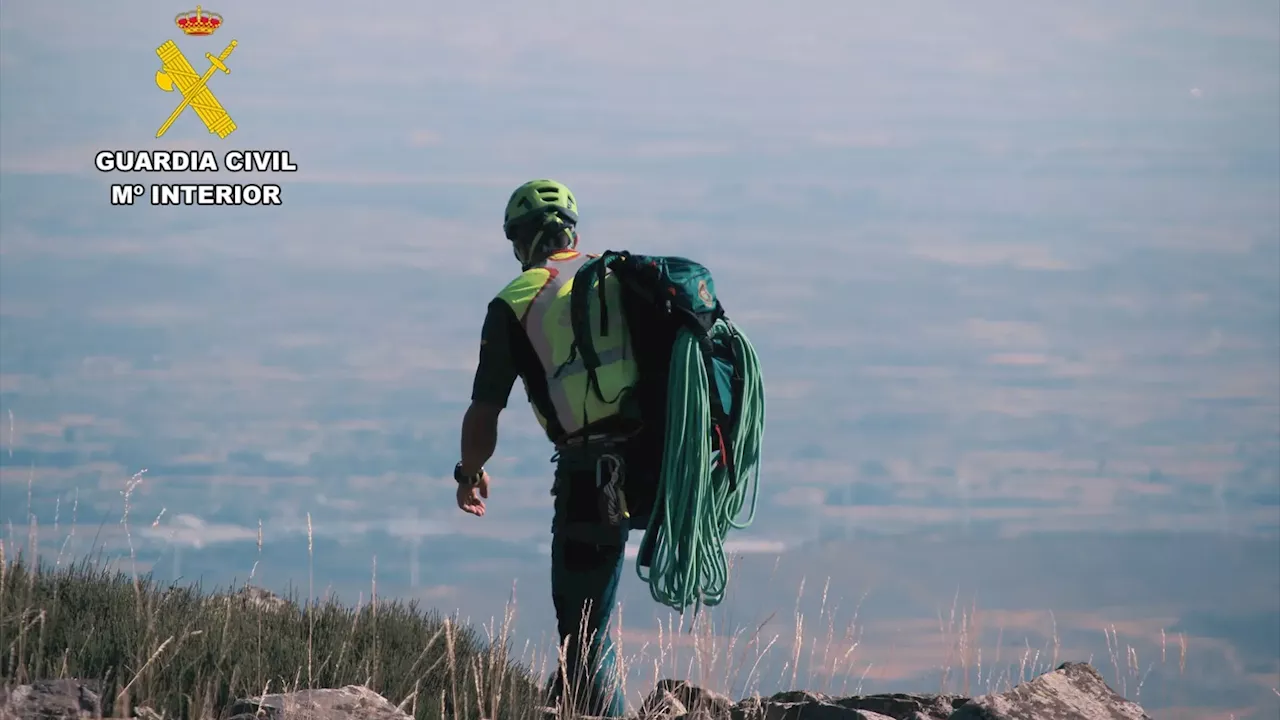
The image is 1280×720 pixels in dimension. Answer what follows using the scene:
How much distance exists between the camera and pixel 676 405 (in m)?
8.27

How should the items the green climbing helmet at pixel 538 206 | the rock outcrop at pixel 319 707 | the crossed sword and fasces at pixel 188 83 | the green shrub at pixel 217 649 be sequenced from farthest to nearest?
the crossed sword and fasces at pixel 188 83 < the green climbing helmet at pixel 538 206 < the green shrub at pixel 217 649 < the rock outcrop at pixel 319 707

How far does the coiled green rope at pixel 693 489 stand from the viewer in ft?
27.1

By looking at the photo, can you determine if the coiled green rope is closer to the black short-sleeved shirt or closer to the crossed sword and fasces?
the black short-sleeved shirt

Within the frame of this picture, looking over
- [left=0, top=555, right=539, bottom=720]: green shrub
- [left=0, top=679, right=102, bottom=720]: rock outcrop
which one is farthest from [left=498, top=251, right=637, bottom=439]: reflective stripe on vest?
[left=0, top=679, right=102, bottom=720]: rock outcrop

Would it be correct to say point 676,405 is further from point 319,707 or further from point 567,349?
point 319,707

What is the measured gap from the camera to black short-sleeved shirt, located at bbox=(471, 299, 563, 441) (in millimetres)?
8141

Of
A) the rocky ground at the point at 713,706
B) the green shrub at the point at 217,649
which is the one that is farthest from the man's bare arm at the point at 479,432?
the rocky ground at the point at 713,706

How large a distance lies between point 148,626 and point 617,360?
2711 mm

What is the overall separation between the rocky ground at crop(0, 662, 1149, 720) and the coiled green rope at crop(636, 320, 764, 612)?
0.59 metres

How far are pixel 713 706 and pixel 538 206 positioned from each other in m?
2.80

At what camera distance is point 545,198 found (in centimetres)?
850

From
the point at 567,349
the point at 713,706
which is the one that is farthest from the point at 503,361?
the point at 713,706

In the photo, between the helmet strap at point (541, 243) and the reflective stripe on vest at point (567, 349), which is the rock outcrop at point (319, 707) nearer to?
the reflective stripe on vest at point (567, 349)

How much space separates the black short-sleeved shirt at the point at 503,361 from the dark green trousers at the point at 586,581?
34 centimetres
